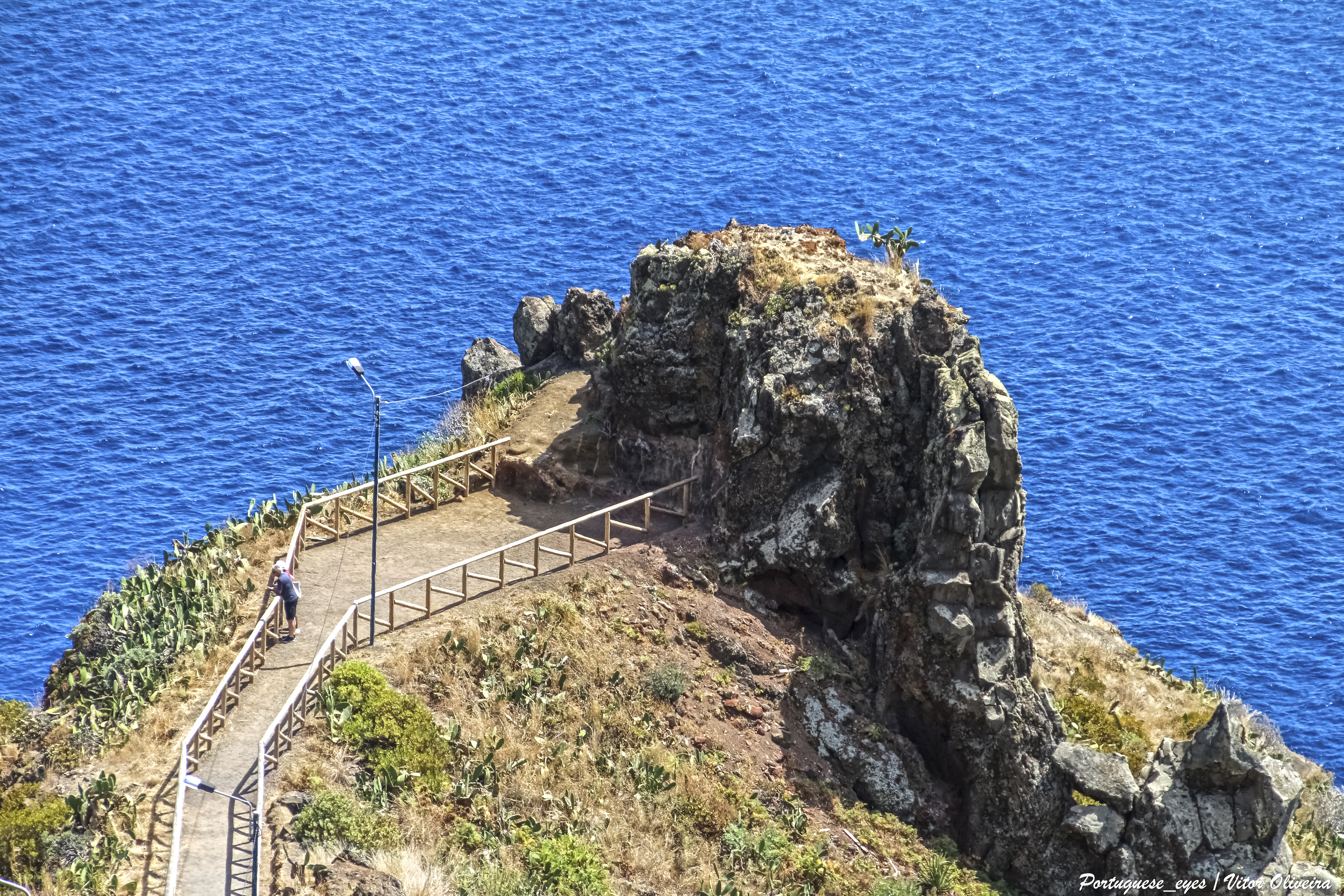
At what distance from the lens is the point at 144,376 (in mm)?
90438

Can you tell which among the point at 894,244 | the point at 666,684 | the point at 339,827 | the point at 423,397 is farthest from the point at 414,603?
the point at 423,397

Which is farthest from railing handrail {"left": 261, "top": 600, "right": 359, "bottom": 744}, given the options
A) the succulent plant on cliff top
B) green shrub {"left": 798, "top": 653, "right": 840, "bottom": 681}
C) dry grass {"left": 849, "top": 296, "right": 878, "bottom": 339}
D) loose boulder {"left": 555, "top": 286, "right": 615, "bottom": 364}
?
the succulent plant on cliff top

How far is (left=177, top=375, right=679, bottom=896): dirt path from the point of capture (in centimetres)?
3756

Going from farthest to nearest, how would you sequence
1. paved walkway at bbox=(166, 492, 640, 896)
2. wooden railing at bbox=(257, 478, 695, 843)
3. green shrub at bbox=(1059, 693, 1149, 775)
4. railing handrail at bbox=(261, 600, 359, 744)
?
green shrub at bbox=(1059, 693, 1149, 775), wooden railing at bbox=(257, 478, 695, 843), railing handrail at bbox=(261, 600, 359, 744), paved walkway at bbox=(166, 492, 640, 896)

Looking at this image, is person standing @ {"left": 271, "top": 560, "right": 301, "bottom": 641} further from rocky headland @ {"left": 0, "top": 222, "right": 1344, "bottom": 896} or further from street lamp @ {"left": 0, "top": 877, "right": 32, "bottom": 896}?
street lamp @ {"left": 0, "top": 877, "right": 32, "bottom": 896}

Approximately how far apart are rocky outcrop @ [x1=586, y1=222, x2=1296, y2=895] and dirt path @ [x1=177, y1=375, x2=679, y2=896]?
5.20 metres

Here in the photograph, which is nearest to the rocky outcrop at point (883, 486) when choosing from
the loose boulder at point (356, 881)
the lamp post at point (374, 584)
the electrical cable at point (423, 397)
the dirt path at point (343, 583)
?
the dirt path at point (343, 583)

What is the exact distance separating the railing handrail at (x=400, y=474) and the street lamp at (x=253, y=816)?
484 inches

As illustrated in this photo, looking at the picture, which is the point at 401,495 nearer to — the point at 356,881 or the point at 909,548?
the point at 909,548

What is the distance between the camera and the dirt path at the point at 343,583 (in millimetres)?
37562

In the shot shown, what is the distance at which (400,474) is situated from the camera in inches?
2018

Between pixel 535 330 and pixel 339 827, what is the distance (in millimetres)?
28678

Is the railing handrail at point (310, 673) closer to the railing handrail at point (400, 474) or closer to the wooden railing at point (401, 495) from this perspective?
the wooden railing at point (401, 495)

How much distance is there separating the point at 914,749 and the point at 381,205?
7266 cm
